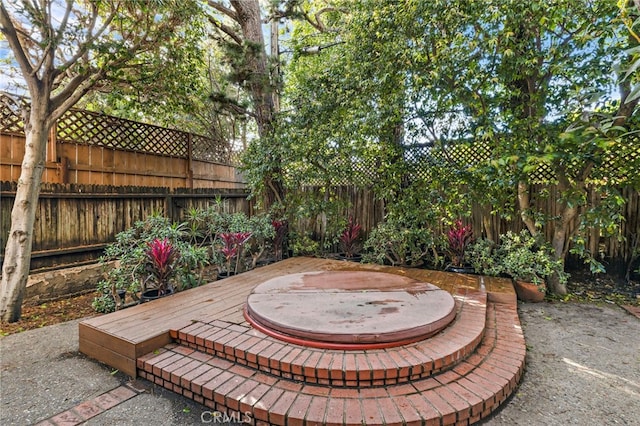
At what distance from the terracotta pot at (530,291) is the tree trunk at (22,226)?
5717 mm

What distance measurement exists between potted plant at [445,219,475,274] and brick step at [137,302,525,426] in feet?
7.79

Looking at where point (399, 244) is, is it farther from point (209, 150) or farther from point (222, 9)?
point (222, 9)

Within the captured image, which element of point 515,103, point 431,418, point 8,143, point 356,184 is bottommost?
point 431,418

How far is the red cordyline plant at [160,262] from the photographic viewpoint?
328cm

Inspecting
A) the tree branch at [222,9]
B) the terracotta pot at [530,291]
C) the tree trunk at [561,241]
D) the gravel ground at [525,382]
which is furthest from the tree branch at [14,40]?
the tree trunk at [561,241]

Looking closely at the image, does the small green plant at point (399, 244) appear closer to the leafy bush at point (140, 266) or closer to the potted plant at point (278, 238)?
the potted plant at point (278, 238)

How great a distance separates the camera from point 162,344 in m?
2.33

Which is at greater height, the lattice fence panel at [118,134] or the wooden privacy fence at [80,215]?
the lattice fence panel at [118,134]

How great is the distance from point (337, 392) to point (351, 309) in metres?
0.75

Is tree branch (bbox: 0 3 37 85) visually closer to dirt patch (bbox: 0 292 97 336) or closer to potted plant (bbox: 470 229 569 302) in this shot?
dirt patch (bbox: 0 292 97 336)

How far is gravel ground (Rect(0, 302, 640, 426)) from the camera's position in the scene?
5.83ft

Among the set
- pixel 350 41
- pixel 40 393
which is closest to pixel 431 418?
pixel 40 393

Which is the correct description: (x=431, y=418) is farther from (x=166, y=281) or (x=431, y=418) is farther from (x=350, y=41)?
(x=350, y=41)

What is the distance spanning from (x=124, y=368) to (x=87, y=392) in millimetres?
244
